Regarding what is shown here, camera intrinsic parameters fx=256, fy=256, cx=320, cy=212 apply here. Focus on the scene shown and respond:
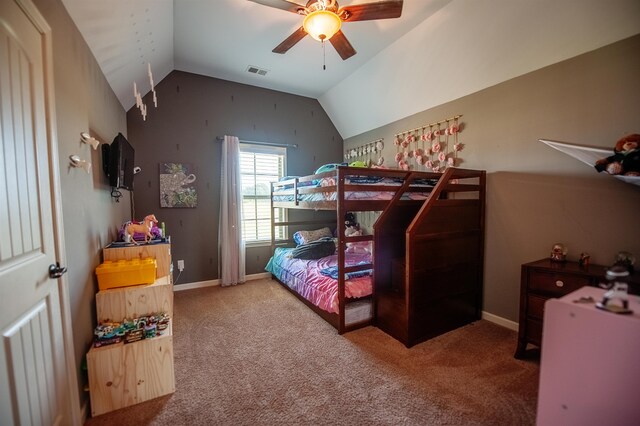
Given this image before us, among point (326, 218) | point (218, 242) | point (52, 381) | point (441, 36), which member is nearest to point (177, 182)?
point (218, 242)

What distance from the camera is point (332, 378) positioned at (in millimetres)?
1794

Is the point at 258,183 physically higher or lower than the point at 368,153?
lower

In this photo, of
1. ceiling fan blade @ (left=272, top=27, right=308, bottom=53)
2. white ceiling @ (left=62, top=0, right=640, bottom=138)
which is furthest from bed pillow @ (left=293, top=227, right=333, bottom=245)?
ceiling fan blade @ (left=272, top=27, right=308, bottom=53)

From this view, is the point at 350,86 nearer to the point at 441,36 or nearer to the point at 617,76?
the point at 441,36

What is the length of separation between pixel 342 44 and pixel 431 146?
1624mm

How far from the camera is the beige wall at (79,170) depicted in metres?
1.40

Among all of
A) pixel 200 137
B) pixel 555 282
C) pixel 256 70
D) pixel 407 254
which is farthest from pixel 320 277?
pixel 256 70

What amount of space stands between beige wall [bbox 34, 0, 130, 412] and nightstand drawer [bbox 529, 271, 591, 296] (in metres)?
3.03

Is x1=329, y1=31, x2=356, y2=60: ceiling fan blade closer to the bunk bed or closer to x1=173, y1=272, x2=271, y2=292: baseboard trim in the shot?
the bunk bed

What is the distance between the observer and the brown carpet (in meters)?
1.48

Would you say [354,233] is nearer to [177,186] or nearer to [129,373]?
[177,186]

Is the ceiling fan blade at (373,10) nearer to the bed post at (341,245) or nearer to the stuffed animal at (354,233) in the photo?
the bed post at (341,245)

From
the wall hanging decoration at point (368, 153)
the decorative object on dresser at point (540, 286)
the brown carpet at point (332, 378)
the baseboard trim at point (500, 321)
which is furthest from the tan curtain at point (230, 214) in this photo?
the decorative object on dresser at point (540, 286)

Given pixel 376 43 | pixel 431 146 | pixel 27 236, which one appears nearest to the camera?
pixel 27 236
